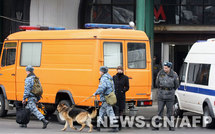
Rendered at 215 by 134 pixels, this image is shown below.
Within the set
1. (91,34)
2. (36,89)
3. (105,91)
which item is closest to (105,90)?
(105,91)

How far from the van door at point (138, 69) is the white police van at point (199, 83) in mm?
1455

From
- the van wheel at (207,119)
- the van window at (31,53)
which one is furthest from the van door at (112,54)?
the van wheel at (207,119)

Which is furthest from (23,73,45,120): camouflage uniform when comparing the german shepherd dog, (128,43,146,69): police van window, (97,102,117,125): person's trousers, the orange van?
(128,43,146,69): police van window

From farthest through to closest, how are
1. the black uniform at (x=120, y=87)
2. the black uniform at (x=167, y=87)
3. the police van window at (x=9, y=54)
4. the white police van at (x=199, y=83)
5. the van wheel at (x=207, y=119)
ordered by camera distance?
1. the police van window at (x=9, y=54)
2. the van wheel at (x=207, y=119)
3. the white police van at (x=199, y=83)
4. the black uniform at (x=120, y=87)
5. the black uniform at (x=167, y=87)

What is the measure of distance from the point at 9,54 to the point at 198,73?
6178 mm

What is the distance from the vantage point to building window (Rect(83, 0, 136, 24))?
28.0 meters

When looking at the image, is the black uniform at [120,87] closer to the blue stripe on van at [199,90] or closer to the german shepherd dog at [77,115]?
the german shepherd dog at [77,115]

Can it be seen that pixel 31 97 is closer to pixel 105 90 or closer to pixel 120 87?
pixel 105 90

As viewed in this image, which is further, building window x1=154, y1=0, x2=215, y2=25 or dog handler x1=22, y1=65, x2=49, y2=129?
building window x1=154, y1=0, x2=215, y2=25

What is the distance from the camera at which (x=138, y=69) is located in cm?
1572

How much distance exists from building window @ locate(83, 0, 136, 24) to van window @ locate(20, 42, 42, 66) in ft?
37.4

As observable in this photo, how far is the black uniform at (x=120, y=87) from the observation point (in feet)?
48.4

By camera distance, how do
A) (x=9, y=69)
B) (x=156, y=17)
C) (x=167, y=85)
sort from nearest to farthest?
1. (x=167, y=85)
2. (x=9, y=69)
3. (x=156, y=17)

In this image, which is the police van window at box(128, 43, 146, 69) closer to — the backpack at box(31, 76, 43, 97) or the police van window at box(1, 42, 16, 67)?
the backpack at box(31, 76, 43, 97)
